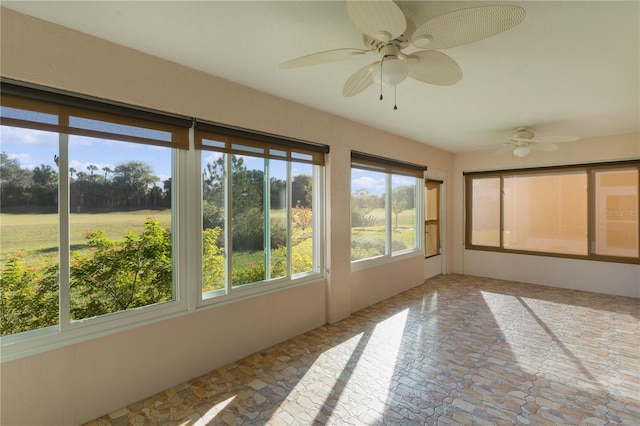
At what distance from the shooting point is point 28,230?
6.21 ft

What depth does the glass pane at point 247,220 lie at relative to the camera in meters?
2.89

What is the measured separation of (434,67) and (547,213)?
5257mm

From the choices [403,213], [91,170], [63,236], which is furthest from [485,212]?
[63,236]

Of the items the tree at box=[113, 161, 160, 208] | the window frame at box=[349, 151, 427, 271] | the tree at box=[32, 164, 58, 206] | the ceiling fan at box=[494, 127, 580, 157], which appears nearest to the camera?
the tree at box=[32, 164, 58, 206]

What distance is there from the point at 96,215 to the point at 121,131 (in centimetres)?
62

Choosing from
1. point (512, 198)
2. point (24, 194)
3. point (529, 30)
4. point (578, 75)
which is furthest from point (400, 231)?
point (24, 194)

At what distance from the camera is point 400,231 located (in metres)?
5.18

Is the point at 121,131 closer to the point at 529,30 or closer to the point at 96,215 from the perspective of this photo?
the point at 96,215

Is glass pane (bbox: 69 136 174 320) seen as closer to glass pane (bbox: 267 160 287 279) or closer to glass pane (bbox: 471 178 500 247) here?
glass pane (bbox: 267 160 287 279)

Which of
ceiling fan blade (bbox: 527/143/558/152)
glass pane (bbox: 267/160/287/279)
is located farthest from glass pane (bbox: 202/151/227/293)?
ceiling fan blade (bbox: 527/143/558/152)

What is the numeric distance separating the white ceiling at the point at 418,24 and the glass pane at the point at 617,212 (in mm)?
1716

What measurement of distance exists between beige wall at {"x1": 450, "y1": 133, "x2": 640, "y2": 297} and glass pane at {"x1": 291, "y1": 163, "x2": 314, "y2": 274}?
4.11 m

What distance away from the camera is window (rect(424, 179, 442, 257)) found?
6.02 metres

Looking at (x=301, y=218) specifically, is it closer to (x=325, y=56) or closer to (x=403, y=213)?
(x=325, y=56)
